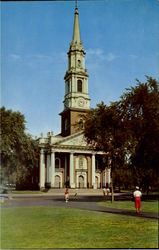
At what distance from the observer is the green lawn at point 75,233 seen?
285 inches

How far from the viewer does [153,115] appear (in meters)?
13.3

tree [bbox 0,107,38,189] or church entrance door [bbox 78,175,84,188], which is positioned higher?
tree [bbox 0,107,38,189]

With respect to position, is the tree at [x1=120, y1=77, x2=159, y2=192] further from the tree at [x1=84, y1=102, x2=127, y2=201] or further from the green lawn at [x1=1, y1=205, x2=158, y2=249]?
the green lawn at [x1=1, y1=205, x2=158, y2=249]

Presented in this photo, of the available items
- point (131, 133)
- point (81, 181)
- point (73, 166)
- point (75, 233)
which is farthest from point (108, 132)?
point (81, 181)

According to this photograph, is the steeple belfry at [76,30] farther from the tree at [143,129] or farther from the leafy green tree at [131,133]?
the tree at [143,129]

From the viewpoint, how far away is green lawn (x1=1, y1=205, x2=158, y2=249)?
723 cm

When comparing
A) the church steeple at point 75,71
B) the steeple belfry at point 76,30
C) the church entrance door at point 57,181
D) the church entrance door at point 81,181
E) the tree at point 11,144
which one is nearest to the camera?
the steeple belfry at point 76,30

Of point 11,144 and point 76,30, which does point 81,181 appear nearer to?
point 11,144

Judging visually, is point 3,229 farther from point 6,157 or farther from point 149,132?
point 149,132

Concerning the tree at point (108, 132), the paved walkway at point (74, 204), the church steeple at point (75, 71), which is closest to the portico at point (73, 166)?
the church steeple at point (75, 71)

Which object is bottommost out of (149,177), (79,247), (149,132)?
(79,247)

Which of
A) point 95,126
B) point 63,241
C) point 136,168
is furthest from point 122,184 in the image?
point 63,241

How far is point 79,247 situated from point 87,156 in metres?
39.3

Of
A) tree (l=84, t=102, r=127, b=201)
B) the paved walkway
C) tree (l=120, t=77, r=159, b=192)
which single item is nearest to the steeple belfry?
tree (l=120, t=77, r=159, b=192)
